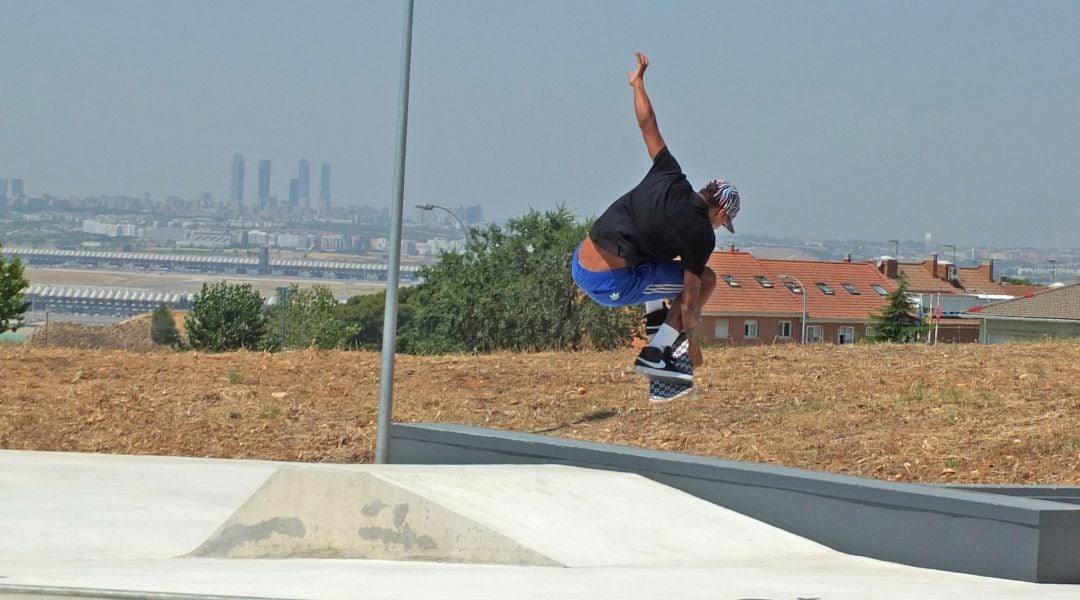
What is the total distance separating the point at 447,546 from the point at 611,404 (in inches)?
267

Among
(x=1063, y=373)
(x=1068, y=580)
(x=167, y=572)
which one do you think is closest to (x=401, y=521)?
(x=167, y=572)

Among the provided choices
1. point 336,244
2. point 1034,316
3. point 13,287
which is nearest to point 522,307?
point 1034,316

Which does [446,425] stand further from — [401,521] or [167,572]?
[167,572]

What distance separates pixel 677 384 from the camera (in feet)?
28.5

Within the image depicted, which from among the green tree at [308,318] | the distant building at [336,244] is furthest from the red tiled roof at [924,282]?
the distant building at [336,244]

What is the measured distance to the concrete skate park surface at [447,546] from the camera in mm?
6781

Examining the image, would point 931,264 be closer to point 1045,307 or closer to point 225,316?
point 225,316

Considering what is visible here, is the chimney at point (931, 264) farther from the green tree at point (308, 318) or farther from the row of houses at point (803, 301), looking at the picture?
the green tree at point (308, 318)

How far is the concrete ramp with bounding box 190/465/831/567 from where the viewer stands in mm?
7981

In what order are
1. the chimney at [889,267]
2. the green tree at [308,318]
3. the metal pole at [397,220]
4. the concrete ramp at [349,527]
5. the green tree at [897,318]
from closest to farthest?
the concrete ramp at [349,527]
the metal pole at [397,220]
the green tree at [897,318]
the green tree at [308,318]
the chimney at [889,267]

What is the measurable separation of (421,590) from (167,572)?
177 centimetres

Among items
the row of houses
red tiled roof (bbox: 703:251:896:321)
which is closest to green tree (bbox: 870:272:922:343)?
the row of houses

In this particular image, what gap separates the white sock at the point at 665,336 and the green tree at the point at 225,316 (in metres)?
70.6

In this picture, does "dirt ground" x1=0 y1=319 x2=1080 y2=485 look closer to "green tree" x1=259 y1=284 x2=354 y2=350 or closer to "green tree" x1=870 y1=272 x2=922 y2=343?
"green tree" x1=870 y1=272 x2=922 y2=343
